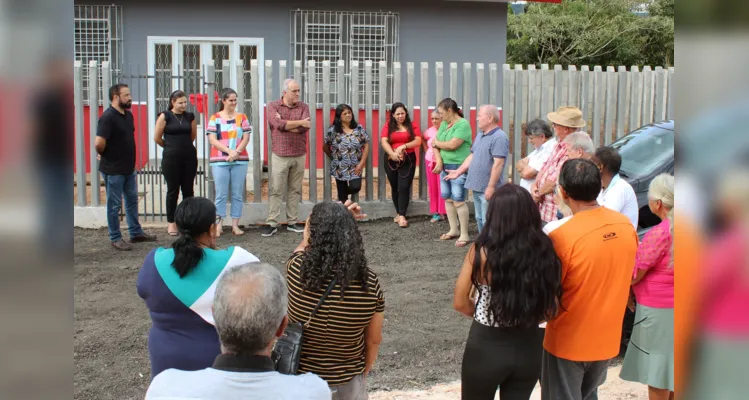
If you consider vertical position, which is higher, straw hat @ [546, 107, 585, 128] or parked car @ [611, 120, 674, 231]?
straw hat @ [546, 107, 585, 128]

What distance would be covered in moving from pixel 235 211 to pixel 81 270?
2.25 m

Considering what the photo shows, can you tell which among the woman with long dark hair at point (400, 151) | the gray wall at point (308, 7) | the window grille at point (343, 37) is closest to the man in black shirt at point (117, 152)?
the woman with long dark hair at point (400, 151)

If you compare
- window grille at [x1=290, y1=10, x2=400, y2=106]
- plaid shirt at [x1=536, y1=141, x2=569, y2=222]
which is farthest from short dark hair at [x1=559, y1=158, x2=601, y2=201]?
window grille at [x1=290, y1=10, x2=400, y2=106]

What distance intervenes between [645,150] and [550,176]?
1834 millimetres

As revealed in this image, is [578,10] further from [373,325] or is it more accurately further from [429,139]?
[373,325]

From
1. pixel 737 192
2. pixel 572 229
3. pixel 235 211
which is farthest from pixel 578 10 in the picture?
pixel 737 192

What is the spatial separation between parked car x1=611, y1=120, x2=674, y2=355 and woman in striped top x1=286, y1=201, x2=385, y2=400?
4329 millimetres

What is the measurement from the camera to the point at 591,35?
22422 mm

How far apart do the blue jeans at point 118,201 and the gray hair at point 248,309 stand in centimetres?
681

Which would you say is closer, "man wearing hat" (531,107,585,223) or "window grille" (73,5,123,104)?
"man wearing hat" (531,107,585,223)

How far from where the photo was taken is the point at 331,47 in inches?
558

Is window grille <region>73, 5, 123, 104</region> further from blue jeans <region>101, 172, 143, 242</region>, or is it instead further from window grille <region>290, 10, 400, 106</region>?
blue jeans <region>101, 172, 143, 242</region>

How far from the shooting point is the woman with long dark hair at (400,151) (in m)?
10.2

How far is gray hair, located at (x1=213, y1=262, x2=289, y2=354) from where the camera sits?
2.51m
